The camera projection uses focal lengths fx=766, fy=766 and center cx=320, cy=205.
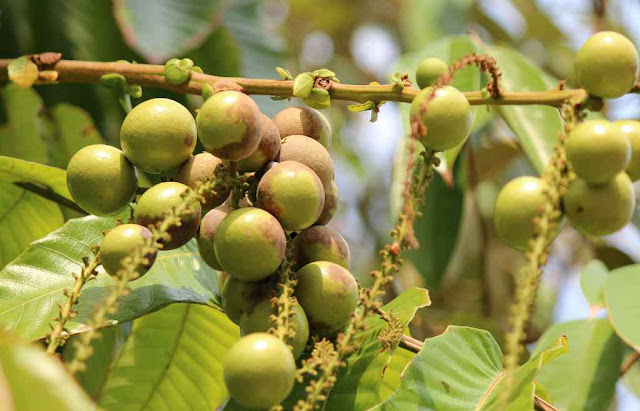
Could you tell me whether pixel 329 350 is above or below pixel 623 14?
below

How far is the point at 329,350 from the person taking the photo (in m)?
0.74

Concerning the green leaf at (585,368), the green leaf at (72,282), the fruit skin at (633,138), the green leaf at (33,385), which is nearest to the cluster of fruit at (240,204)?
the green leaf at (72,282)

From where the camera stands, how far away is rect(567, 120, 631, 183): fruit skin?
0.71 m

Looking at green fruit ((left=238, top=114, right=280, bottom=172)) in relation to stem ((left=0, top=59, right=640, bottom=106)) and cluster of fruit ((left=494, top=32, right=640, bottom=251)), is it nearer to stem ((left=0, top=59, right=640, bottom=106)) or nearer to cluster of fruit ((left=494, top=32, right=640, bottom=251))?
stem ((left=0, top=59, right=640, bottom=106))

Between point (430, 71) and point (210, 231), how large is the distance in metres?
0.32

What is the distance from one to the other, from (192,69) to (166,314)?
1.21 ft

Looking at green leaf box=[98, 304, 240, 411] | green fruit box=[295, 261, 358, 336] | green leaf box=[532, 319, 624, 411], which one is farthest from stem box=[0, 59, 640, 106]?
green leaf box=[532, 319, 624, 411]

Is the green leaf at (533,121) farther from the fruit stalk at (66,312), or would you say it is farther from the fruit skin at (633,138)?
the fruit stalk at (66,312)

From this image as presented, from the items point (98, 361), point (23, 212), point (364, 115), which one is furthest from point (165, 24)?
point (364, 115)

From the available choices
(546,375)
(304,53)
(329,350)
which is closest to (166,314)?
(329,350)

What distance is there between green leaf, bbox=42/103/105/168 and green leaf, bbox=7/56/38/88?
0.44 metres

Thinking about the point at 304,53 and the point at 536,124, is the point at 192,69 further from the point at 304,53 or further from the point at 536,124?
the point at 304,53

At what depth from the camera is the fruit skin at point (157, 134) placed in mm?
848

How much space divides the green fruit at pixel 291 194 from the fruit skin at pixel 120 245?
132 mm
